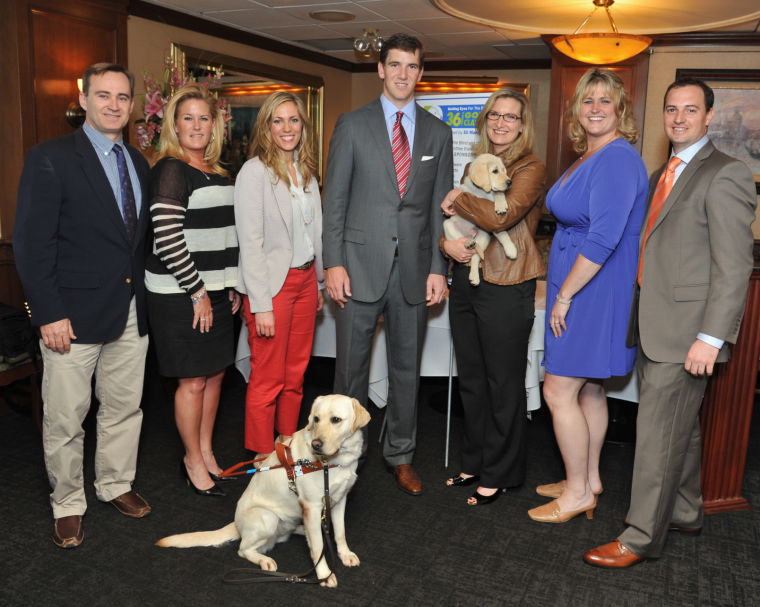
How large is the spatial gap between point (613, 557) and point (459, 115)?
8.09 ft

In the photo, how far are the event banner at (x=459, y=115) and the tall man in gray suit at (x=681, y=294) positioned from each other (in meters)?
1.52

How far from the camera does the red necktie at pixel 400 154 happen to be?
2.80 metres

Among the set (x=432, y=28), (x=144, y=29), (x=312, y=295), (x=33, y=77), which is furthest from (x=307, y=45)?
(x=312, y=295)

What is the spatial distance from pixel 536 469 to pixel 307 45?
18.6 ft

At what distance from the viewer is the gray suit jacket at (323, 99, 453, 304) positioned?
2762mm

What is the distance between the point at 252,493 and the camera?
2.44m

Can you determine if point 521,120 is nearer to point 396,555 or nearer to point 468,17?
point 396,555

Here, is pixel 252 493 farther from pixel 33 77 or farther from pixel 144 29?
pixel 144 29

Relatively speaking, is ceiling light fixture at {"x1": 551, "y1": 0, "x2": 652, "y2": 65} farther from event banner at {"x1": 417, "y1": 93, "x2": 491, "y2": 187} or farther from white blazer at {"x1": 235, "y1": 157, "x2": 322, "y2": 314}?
white blazer at {"x1": 235, "y1": 157, "x2": 322, "y2": 314}

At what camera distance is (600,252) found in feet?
7.94

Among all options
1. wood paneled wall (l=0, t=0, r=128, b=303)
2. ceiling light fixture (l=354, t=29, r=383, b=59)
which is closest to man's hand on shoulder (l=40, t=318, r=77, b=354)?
wood paneled wall (l=0, t=0, r=128, b=303)

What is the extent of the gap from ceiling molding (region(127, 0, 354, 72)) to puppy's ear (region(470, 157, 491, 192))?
12.9ft

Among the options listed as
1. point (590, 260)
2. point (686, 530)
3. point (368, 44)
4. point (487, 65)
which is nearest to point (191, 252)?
point (590, 260)

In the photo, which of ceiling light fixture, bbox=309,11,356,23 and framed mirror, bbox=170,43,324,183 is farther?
framed mirror, bbox=170,43,324,183
